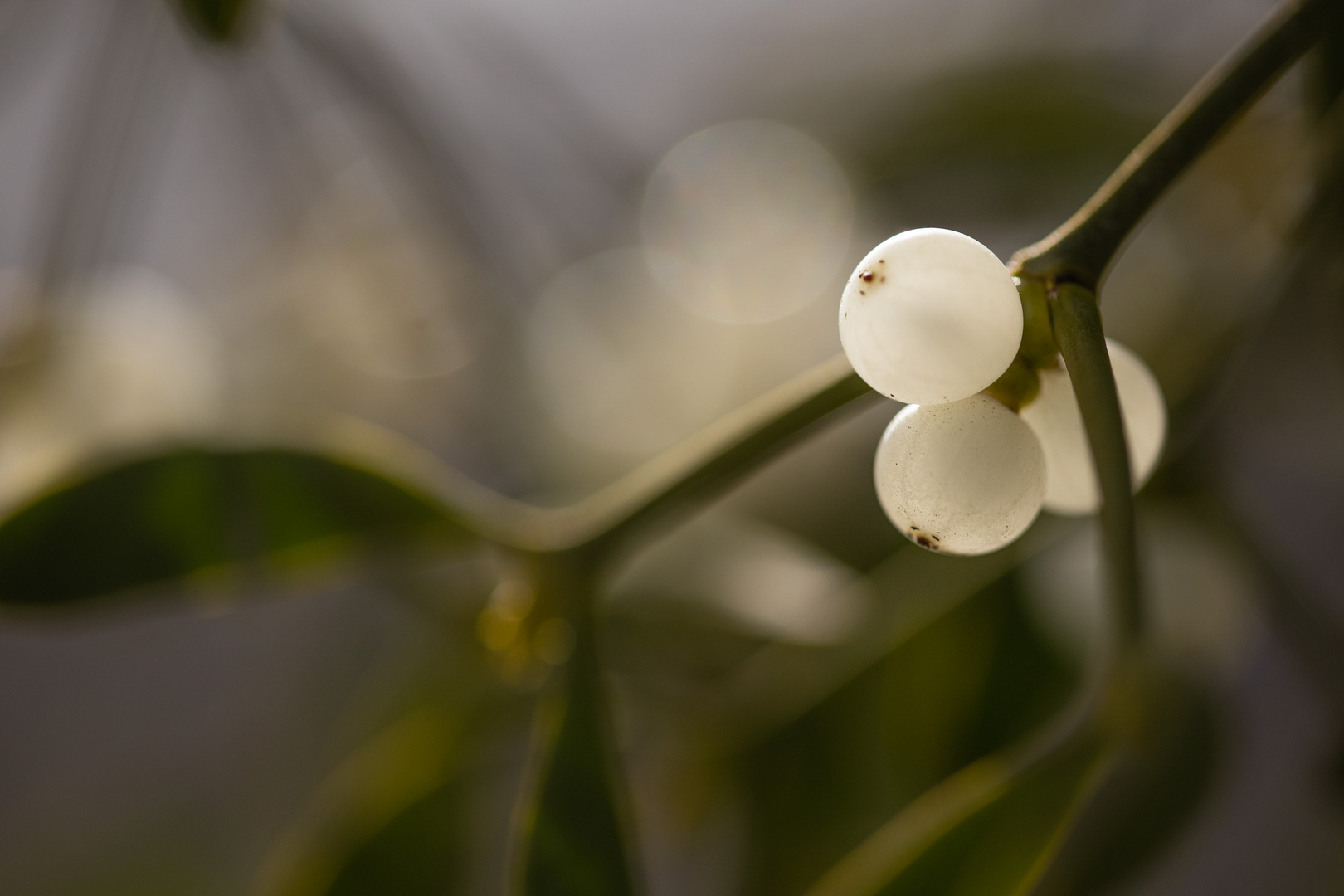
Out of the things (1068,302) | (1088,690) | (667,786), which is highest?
(1068,302)

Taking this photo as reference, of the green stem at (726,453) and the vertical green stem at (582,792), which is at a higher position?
the green stem at (726,453)

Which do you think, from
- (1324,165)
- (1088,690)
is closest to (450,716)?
(1088,690)

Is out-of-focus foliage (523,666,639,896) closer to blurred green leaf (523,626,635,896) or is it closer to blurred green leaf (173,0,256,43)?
blurred green leaf (523,626,635,896)

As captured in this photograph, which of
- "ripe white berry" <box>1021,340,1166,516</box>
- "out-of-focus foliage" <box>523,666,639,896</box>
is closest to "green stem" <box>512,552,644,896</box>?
"out-of-focus foliage" <box>523,666,639,896</box>

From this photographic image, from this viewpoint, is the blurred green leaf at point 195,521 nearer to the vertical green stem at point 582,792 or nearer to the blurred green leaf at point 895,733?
the vertical green stem at point 582,792

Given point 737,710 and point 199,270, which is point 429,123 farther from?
point 199,270

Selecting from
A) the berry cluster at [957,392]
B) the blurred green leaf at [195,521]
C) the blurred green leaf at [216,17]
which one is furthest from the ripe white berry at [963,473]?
the blurred green leaf at [216,17]

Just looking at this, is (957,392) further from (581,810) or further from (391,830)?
(391,830)
